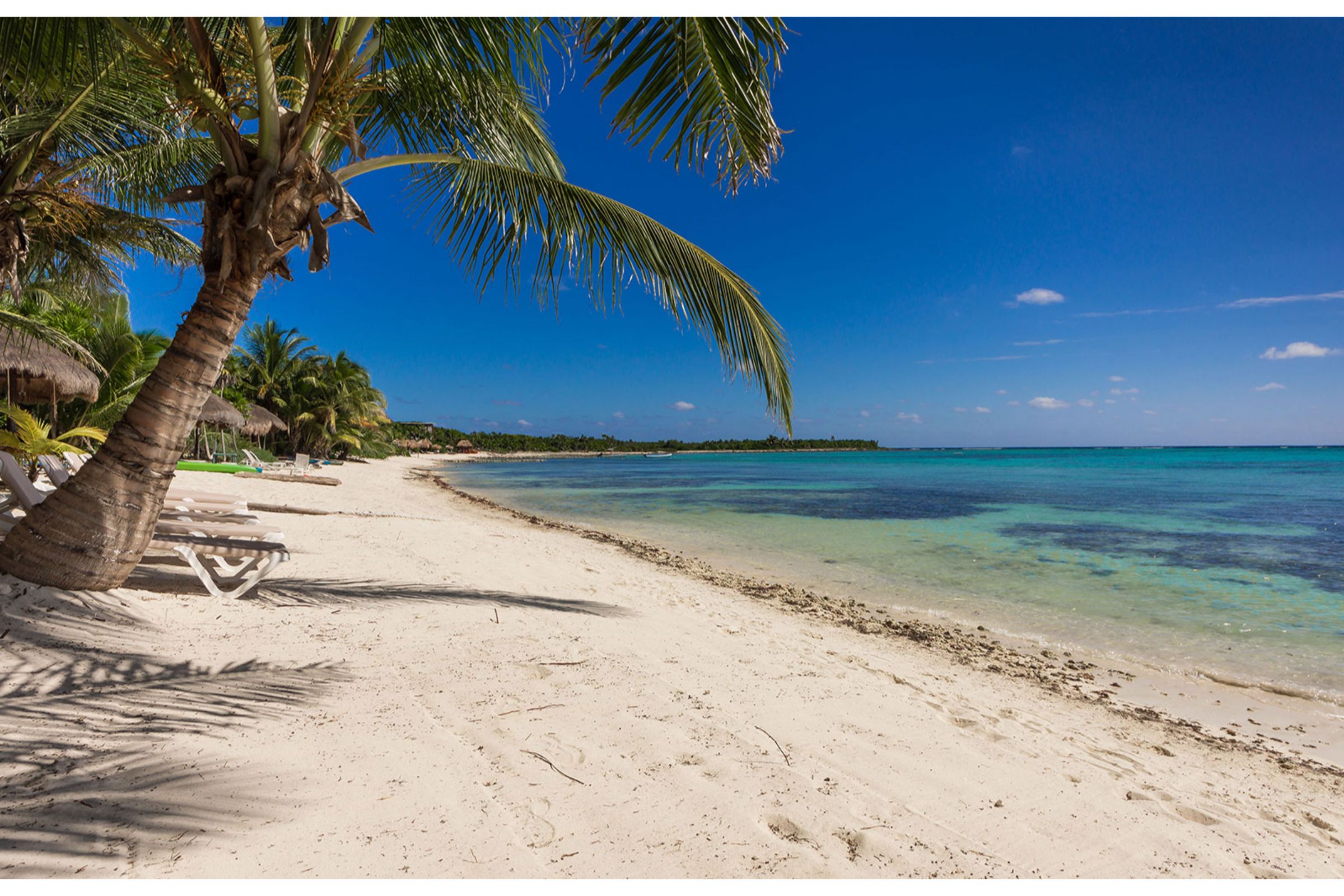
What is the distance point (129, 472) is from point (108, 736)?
1590 millimetres

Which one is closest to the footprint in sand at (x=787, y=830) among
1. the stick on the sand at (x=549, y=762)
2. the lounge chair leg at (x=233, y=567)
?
the stick on the sand at (x=549, y=762)

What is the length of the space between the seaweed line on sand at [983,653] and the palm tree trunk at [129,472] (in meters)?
4.82

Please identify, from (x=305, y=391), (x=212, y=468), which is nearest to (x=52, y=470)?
(x=212, y=468)

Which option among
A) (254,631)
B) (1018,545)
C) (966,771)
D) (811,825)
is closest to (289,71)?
→ (254,631)

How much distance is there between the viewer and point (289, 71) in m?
4.16

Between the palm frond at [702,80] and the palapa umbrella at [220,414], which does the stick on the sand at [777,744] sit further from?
the palapa umbrella at [220,414]

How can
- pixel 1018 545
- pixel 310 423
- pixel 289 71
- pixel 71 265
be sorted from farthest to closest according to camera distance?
pixel 310 423 → pixel 1018 545 → pixel 71 265 → pixel 289 71

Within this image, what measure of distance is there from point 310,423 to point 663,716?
116 ft

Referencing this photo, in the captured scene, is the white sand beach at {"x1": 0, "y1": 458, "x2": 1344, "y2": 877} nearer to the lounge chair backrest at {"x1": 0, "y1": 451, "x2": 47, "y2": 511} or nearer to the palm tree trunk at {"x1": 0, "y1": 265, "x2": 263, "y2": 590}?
the palm tree trunk at {"x1": 0, "y1": 265, "x2": 263, "y2": 590}

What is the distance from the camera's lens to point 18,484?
3.71m

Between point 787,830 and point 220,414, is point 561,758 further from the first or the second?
point 220,414

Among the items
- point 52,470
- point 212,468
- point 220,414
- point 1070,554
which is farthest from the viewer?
point 220,414

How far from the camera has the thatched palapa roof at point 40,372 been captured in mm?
9273

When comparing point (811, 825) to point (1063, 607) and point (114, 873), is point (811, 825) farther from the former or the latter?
point (1063, 607)
